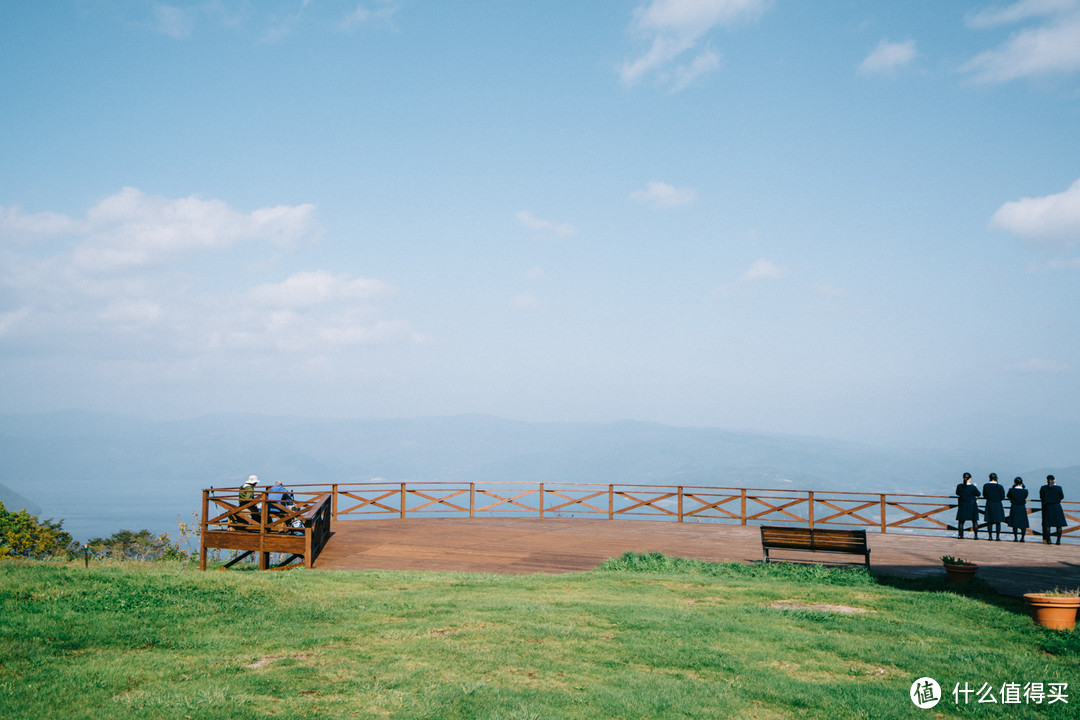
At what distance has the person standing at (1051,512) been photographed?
16.7 metres

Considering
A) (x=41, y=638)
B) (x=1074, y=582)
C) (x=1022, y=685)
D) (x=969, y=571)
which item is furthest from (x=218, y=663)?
(x=1074, y=582)

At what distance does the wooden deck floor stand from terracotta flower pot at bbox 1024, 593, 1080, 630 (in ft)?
8.84

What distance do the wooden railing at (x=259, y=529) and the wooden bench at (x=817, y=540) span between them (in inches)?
313

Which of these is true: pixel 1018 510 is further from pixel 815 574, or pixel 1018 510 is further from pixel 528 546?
pixel 528 546

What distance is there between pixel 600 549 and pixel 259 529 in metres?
6.56

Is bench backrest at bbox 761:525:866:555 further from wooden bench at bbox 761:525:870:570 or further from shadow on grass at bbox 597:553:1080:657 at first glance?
shadow on grass at bbox 597:553:1080:657

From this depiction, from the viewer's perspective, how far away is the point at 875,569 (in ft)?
40.8

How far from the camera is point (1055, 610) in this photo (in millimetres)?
7590

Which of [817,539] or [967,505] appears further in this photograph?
[967,505]

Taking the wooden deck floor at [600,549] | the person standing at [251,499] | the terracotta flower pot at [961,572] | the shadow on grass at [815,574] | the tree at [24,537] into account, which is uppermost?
the person standing at [251,499]

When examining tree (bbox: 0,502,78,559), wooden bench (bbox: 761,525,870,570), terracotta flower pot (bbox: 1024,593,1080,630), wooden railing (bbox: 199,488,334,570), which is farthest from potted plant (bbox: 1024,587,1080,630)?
tree (bbox: 0,502,78,559)

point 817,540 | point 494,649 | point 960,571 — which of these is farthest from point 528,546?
point 494,649

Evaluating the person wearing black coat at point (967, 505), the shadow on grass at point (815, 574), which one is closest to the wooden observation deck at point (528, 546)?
the person wearing black coat at point (967, 505)

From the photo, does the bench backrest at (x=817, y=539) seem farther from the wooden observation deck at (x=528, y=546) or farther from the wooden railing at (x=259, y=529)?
the wooden railing at (x=259, y=529)
